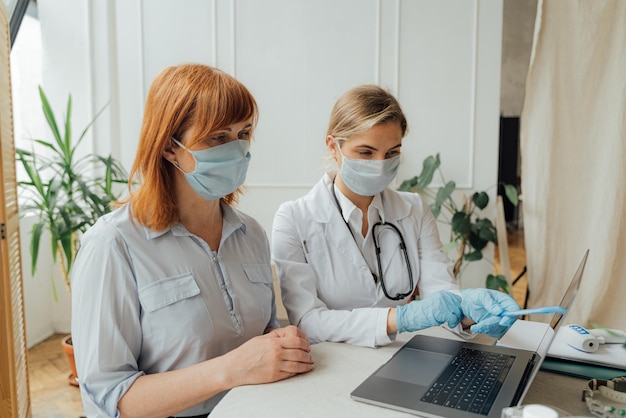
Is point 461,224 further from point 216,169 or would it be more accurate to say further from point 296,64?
point 216,169

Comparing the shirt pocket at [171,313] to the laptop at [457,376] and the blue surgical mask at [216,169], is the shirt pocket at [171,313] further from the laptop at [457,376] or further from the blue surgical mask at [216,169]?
the laptop at [457,376]

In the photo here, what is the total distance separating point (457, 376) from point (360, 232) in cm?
74

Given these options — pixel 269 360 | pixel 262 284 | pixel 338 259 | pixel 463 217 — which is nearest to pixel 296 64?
pixel 463 217

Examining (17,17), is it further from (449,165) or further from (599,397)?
(599,397)

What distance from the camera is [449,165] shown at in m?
3.45

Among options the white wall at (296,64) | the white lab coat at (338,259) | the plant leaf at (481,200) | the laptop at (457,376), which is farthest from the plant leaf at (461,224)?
the laptop at (457,376)

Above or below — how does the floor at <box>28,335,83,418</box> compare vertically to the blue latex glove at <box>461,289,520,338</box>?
below

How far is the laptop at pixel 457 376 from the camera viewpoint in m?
0.96

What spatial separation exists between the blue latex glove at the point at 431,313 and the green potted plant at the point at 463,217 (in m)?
1.87

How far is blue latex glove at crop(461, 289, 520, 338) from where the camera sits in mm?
1202

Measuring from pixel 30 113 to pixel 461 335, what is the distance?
3475 millimetres

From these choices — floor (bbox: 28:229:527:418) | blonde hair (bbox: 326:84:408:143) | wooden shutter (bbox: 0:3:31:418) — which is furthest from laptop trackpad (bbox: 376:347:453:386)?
floor (bbox: 28:229:527:418)

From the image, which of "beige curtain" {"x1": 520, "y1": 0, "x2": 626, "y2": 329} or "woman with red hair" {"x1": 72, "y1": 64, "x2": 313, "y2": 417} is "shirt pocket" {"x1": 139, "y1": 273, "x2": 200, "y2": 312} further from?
"beige curtain" {"x1": 520, "y1": 0, "x2": 626, "y2": 329}

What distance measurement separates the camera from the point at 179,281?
1245 mm
